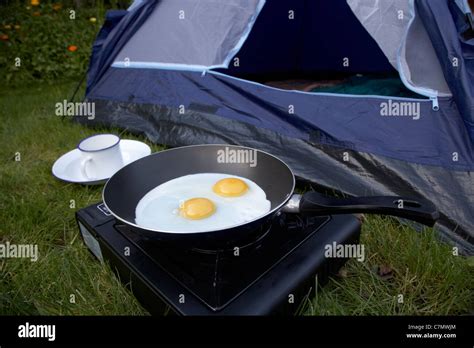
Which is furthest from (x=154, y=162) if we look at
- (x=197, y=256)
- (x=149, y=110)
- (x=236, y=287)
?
(x=149, y=110)

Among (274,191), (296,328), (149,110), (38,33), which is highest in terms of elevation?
(38,33)

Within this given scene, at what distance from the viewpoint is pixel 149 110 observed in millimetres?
1741

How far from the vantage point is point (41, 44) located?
3.22 m

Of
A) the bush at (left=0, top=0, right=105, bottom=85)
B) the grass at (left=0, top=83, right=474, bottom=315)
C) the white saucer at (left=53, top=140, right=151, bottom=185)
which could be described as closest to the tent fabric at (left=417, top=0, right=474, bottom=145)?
the grass at (left=0, top=83, right=474, bottom=315)

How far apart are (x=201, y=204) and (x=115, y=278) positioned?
279 millimetres

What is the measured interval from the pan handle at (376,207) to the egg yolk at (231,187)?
0.57ft

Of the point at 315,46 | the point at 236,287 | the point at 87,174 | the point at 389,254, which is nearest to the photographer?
the point at 236,287

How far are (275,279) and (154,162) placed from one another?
433mm

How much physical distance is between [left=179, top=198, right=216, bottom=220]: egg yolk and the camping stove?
0.25 ft

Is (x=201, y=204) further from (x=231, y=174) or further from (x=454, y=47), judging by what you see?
(x=454, y=47)

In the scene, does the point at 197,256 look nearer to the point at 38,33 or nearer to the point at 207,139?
the point at 207,139

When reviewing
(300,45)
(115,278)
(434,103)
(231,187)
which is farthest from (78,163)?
(300,45)

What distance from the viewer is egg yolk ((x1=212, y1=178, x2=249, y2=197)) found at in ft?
2.78

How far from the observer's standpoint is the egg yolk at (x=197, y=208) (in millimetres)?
781
